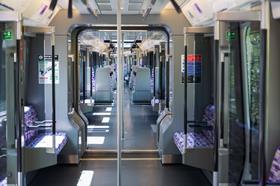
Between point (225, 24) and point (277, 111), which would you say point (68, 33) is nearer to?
point (225, 24)

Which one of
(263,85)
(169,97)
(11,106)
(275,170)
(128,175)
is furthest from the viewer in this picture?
(169,97)

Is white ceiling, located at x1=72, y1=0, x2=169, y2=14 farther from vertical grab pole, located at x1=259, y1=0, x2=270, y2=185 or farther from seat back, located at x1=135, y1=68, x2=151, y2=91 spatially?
seat back, located at x1=135, y1=68, x2=151, y2=91

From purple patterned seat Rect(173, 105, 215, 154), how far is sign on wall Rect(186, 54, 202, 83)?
20.8 inches

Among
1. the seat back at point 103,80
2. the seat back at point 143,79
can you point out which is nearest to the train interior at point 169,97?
the seat back at point 103,80

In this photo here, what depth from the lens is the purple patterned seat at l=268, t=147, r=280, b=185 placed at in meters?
4.34

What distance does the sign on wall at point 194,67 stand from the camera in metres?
7.54

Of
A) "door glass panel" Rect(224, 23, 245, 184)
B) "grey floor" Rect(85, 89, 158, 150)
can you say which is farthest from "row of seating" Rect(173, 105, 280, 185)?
"grey floor" Rect(85, 89, 158, 150)

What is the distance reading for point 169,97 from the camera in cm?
817

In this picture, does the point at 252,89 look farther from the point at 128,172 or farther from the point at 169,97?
the point at 169,97

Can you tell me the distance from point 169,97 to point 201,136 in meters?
1.17

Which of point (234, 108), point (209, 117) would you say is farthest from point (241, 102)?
point (209, 117)

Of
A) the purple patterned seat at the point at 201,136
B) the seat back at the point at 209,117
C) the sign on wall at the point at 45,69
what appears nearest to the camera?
the purple patterned seat at the point at 201,136

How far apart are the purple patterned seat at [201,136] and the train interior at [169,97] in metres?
0.02

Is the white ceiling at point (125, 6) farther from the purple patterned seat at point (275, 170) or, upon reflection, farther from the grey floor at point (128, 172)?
the purple patterned seat at point (275, 170)
